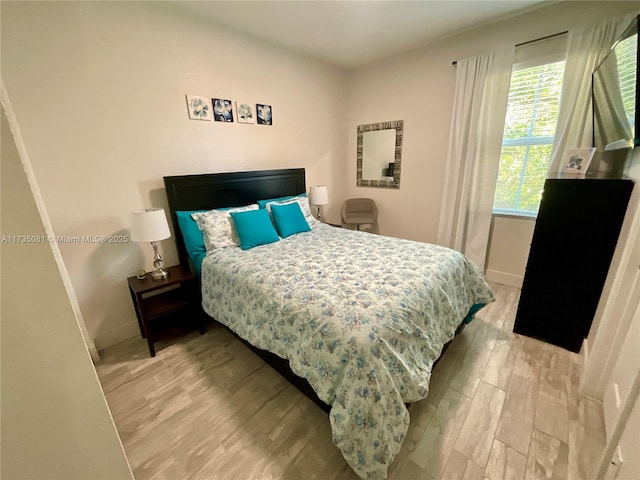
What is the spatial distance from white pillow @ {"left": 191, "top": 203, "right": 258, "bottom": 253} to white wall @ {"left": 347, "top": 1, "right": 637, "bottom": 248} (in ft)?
7.51

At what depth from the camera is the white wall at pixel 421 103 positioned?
2461 mm

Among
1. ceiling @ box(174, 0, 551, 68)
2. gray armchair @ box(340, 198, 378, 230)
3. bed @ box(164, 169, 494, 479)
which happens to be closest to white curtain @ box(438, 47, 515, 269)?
ceiling @ box(174, 0, 551, 68)

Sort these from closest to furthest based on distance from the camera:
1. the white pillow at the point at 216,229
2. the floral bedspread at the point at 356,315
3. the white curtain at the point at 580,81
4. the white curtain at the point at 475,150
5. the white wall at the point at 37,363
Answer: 1. the white wall at the point at 37,363
2. the floral bedspread at the point at 356,315
3. the white curtain at the point at 580,81
4. the white pillow at the point at 216,229
5. the white curtain at the point at 475,150

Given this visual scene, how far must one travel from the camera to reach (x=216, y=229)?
2.27m

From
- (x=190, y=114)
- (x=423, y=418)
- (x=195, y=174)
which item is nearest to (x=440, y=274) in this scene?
(x=423, y=418)

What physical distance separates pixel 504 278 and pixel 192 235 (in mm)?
3344

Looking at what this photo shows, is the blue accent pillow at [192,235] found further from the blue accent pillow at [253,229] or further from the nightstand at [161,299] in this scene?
the blue accent pillow at [253,229]

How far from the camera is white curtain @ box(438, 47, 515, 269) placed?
2598mm

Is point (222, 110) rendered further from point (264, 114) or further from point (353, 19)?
point (353, 19)

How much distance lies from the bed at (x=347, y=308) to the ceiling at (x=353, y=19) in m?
1.40

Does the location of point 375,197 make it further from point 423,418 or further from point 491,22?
point 423,418

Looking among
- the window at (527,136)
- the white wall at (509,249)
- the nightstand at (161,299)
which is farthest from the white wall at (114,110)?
the white wall at (509,249)

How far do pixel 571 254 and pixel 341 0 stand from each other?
259 cm

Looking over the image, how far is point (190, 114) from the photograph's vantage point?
92.3 inches
